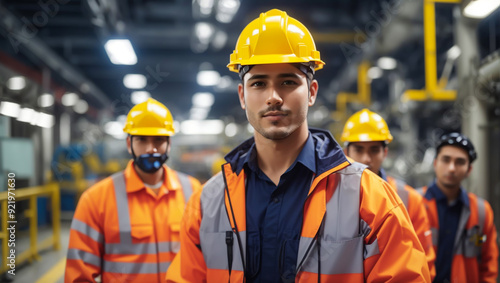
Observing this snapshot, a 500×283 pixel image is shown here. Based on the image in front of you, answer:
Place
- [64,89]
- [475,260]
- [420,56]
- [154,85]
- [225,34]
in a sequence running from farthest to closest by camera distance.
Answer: [154,85]
[64,89]
[420,56]
[225,34]
[475,260]

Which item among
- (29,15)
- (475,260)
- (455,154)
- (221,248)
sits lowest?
(475,260)

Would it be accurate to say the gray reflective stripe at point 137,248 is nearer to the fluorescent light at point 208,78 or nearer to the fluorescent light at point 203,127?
the fluorescent light at point 208,78

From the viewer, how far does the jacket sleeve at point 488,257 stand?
275 cm

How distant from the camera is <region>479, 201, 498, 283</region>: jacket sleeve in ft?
9.02

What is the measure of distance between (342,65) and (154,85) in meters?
7.03

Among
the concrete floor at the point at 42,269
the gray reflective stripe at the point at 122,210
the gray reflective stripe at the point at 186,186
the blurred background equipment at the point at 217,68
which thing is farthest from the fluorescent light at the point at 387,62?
the concrete floor at the point at 42,269

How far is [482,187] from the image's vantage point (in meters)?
3.83

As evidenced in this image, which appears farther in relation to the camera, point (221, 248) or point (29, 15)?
point (29, 15)

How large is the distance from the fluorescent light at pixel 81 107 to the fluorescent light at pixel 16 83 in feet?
29.7

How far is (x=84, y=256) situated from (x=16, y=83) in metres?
3.43

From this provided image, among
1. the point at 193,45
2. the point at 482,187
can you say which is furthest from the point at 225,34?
the point at 482,187

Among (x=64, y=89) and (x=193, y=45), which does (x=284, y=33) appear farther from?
(x=64, y=89)

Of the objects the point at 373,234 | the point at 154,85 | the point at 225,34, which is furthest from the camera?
the point at 154,85

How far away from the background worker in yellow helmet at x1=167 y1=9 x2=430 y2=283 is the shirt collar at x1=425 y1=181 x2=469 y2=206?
1683 millimetres
